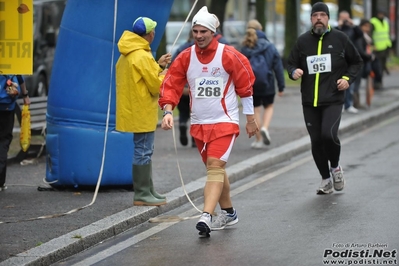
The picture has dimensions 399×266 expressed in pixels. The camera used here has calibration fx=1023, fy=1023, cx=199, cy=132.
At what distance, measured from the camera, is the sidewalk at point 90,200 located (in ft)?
26.2

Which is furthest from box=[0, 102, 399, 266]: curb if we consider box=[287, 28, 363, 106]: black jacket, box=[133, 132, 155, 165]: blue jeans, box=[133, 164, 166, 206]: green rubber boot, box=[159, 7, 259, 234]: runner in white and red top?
box=[287, 28, 363, 106]: black jacket

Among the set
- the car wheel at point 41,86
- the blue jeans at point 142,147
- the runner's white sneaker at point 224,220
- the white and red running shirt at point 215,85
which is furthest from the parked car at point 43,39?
the white and red running shirt at point 215,85

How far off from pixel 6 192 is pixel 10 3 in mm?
2399

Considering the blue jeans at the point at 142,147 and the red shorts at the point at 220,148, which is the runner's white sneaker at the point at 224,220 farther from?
the blue jeans at the point at 142,147

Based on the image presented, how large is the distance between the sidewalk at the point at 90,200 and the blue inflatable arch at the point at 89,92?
0.28m

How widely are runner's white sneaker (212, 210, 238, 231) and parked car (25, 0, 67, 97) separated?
12931 millimetres

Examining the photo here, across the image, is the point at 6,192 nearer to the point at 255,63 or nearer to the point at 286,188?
the point at 286,188

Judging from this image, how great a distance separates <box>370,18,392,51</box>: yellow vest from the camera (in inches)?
1002

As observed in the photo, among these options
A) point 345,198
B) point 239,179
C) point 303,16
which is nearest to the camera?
point 345,198

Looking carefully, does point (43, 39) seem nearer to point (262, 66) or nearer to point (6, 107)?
point (262, 66)

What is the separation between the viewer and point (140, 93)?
9641 millimetres

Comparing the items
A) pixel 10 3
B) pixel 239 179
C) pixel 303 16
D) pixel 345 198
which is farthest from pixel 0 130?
pixel 303 16

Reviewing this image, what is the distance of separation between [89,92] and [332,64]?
8.28 ft

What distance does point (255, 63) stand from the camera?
14.2 meters
